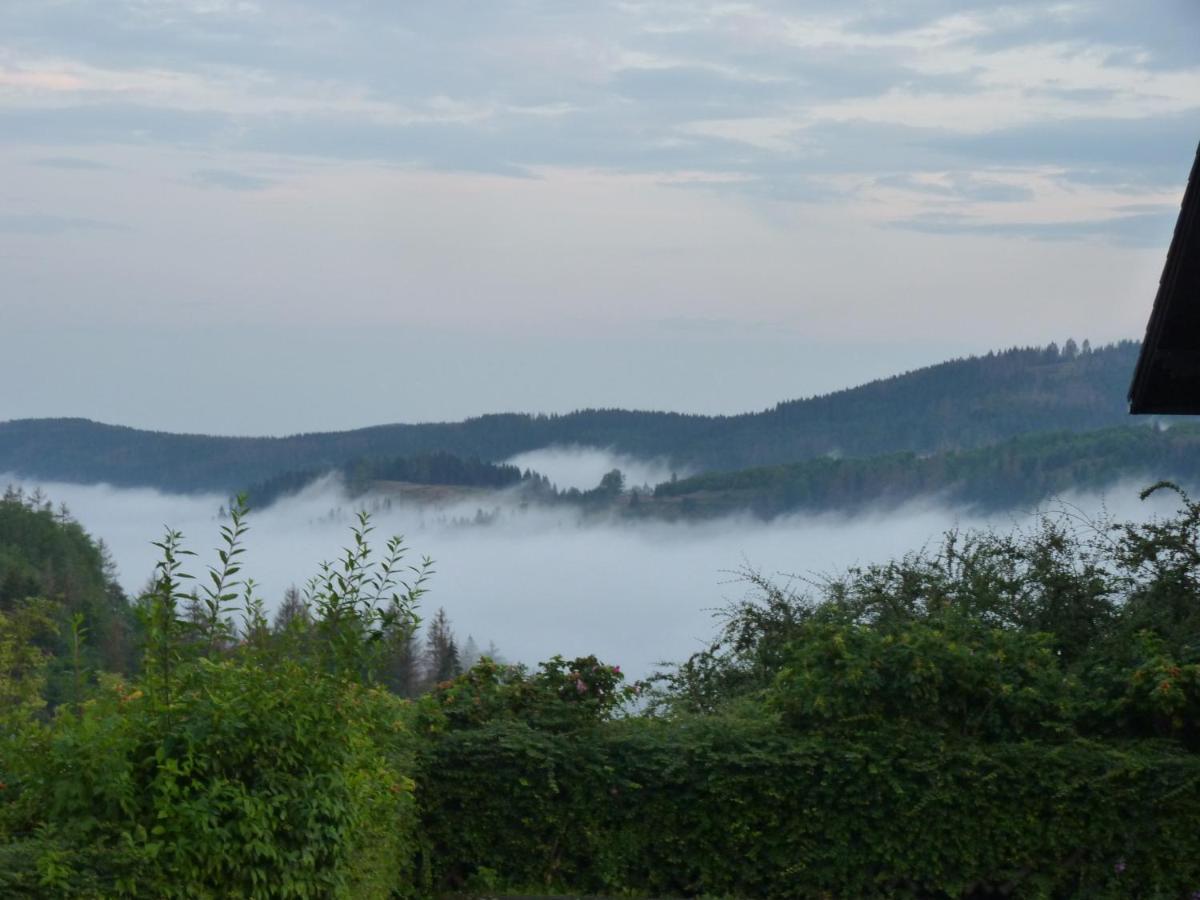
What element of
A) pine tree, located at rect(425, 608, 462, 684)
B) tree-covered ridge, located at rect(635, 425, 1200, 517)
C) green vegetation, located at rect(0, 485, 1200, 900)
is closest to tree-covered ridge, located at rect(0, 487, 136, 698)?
pine tree, located at rect(425, 608, 462, 684)

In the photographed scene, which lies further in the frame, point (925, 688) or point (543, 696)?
point (543, 696)

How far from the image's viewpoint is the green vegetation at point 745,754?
6.71 metres

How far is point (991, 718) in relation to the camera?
932 cm

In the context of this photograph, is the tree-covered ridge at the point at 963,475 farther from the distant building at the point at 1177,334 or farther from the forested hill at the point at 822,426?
the distant building at the point at 1177,334

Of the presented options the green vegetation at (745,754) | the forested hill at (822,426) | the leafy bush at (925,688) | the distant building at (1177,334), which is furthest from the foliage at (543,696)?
the forested hill at (822,426)

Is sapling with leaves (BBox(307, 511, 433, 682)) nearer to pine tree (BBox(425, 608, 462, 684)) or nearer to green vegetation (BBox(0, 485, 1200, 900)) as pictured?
green vegetation (BBox(0, 485, 1200, 900))

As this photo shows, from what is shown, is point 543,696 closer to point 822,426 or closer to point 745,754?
point 745,754

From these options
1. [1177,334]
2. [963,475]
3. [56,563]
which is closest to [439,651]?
[1177,334]

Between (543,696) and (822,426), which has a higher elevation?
(822,426)

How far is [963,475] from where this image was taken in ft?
205

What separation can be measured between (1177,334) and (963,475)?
180 feet

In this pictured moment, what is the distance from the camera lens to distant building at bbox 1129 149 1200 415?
8.16 meters

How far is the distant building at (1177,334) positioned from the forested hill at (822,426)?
202 ft

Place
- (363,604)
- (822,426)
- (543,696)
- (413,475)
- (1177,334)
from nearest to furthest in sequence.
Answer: (363,604) < (1177,334) < (543,696) < (822,426) < (413,475)
